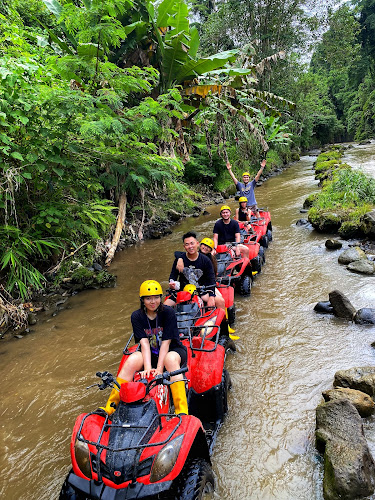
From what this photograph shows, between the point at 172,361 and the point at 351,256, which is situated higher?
the point at 172,361

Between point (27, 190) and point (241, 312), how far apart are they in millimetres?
4675

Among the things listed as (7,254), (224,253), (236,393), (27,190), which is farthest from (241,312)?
(27,190)

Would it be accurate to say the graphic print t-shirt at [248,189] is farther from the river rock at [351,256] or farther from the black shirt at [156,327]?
the black shirt at [156,327]

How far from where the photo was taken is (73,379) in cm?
457

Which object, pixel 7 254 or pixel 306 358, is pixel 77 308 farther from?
pixel 306 358

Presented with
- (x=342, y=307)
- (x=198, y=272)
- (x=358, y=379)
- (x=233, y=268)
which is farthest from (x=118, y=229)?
(x=358, y=379)

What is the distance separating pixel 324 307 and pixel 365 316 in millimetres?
625

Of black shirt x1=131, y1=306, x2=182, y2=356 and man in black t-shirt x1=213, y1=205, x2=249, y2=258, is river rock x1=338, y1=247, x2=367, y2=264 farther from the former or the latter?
black shirt x1=131, y1=306, x2=182, y2=356

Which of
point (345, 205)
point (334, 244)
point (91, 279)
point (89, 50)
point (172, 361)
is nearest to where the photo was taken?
point (172, 361)

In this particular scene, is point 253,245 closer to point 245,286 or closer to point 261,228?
point 245,286

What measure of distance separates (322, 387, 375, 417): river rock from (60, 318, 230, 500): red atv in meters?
1.46

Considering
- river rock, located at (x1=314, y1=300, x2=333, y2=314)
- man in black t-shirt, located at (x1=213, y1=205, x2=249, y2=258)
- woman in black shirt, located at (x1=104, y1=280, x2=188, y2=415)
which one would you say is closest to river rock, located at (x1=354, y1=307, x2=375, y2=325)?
river rock, located at (x1=314, y1=300, x2=333, y2=314)

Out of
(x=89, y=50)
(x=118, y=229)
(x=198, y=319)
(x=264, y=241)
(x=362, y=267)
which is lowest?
(x=362, y=267)

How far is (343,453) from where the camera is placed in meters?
2.70
